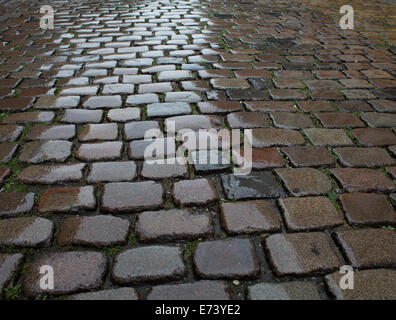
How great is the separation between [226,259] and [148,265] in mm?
351

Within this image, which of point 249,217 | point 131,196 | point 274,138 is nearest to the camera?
point 249,217

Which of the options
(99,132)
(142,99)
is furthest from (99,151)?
(142,99)

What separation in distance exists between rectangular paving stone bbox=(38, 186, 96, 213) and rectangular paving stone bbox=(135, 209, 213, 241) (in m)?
0.32

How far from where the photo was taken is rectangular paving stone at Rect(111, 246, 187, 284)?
53.3 inches

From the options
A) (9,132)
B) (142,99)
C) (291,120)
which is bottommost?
(291,120)

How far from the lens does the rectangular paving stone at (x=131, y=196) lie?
1683mm

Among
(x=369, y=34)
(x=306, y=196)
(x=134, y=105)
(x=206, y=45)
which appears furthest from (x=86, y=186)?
(x=369, y=34)

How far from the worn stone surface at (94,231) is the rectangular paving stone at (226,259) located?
386mm

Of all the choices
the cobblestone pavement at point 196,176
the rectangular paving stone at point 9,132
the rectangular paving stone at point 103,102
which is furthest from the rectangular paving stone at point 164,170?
the rectangular paving stone at point 9,132

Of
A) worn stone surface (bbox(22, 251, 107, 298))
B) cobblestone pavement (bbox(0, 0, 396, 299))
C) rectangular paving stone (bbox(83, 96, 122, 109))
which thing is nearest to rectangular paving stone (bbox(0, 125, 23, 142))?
cobblestone pavement (bbox(0, 0, 396, 299))

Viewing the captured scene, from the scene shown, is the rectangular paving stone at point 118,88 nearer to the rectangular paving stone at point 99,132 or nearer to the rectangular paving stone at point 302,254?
the rectangular paving stone at point 99,132

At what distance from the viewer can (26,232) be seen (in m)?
1.53

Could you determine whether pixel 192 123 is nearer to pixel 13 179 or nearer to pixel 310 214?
pixel 310 214
